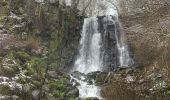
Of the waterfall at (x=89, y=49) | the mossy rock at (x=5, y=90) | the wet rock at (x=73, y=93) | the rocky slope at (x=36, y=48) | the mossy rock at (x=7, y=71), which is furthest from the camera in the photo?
the waterfall at (x=89, y=49)

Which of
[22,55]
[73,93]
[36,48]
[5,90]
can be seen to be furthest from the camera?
[36,48]

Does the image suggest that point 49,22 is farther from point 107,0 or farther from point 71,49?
point 107,0

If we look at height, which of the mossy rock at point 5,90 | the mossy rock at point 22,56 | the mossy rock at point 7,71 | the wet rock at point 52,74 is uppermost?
the mossy rock at point 22,56

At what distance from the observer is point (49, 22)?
24922 millimetres

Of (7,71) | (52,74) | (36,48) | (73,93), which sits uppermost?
(36,48)

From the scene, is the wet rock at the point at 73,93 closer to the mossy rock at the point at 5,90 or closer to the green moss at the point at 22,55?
the green moss at the point at 22,55

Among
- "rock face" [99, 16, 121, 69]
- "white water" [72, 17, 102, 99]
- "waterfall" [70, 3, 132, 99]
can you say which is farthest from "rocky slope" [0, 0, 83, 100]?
"rock face" [99, 16, 121, 69]

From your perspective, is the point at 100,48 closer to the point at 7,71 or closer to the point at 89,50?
the point at 89,50

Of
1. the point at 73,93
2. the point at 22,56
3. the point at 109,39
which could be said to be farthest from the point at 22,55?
the point at 109,39

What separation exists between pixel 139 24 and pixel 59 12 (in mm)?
4969

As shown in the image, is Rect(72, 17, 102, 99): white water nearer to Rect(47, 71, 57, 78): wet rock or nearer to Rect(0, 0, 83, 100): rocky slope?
Rect(0, 0, 83, 100): rocky slope

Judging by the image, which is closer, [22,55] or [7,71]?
[7,71]

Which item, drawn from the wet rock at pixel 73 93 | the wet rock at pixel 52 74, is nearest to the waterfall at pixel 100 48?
the wet rock at pixel 52 74

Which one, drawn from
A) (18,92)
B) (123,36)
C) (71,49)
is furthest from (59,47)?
(18,92)
